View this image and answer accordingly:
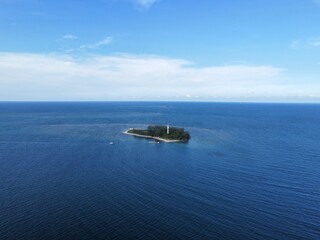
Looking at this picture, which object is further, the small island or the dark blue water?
the small island

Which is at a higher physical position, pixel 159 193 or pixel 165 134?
pixel 165 134

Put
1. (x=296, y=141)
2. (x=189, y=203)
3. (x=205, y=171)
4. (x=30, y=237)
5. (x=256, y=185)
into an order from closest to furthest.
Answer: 1. (x=30, y=237)
2. (x=189, y=203)
3. (x=256, y=185)
4. (x=205, y=171)
5. (x=296, y=141)

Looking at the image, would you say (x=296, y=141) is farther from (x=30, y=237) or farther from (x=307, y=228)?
(x=30, y=237)

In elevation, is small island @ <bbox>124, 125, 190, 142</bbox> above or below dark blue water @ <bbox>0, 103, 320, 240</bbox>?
above

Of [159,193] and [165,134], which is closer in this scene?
[159,193]

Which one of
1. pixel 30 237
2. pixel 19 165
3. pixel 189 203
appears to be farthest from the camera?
pixel 19 165

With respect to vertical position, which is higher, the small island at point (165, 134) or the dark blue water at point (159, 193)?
the small island at point (165, 134)

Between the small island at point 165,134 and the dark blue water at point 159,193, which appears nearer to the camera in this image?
the dark blue water at point 159,193

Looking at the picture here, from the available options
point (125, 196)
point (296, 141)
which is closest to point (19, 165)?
point (125, 196)
